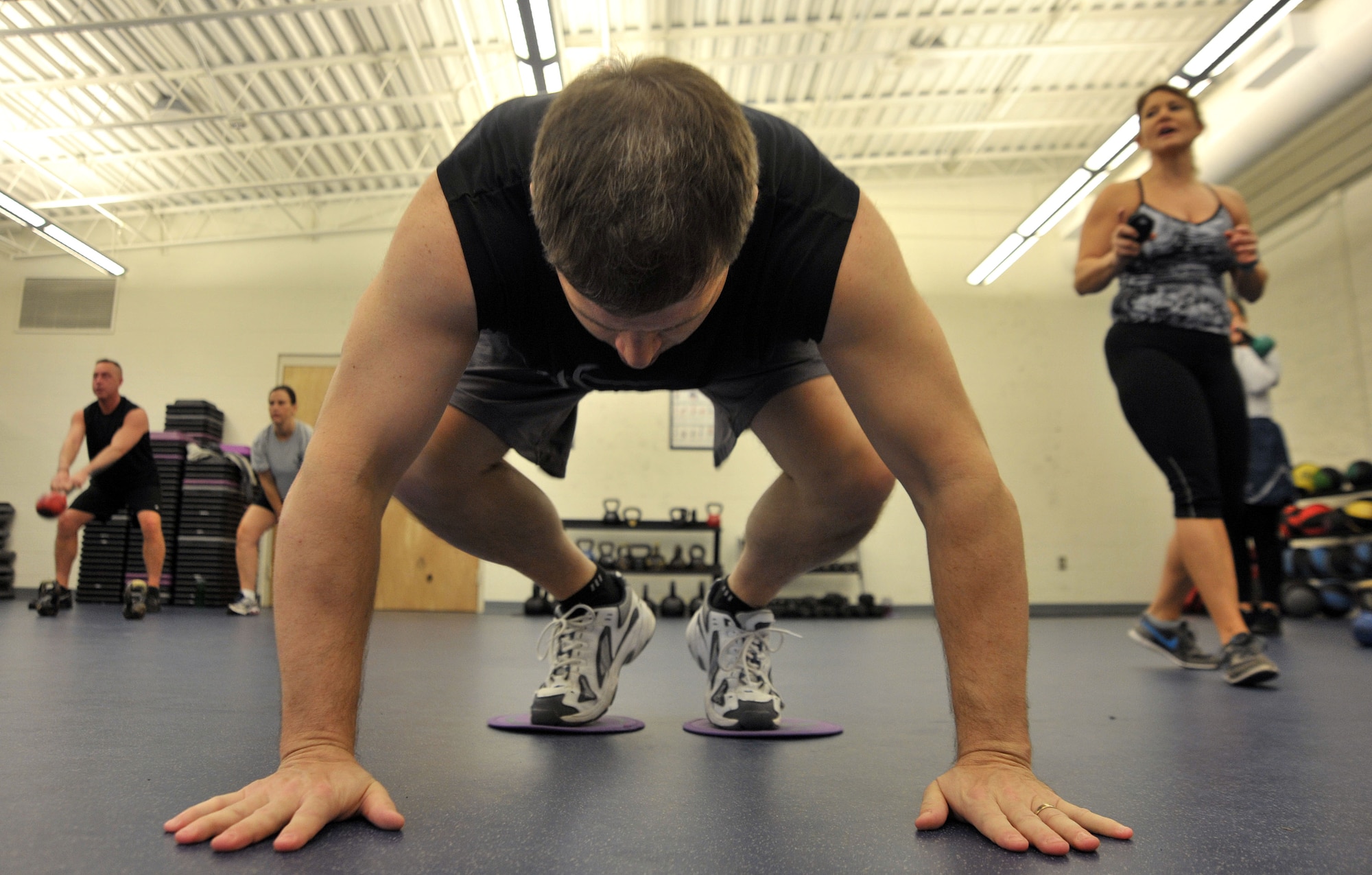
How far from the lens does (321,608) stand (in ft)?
2.97

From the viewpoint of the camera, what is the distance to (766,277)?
0.99m

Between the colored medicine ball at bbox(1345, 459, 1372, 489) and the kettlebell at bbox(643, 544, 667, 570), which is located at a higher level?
the colored medicine ball at bbox(1345, 459, 1372, 489)

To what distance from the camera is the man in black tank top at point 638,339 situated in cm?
77

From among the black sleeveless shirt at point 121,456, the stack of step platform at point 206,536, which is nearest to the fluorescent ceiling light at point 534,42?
the black sleeveless shirt at point 121,456

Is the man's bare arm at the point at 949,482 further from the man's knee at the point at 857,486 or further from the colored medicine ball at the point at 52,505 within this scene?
the colored medicine ball at the point at 52,505

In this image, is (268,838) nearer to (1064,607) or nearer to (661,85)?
(661,85)

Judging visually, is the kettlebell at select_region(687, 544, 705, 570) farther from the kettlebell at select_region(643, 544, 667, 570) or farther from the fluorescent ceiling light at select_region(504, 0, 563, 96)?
the fluorescent ceiling light at select_region(504, 0, 563, 96)

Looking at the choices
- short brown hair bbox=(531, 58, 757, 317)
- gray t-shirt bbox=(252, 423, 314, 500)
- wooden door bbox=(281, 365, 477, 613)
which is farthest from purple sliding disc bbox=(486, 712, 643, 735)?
wooden door bbox=(281, 365, 477, 613)

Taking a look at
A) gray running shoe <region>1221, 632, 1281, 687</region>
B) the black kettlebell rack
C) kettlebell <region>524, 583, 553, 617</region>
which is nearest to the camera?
gray running shoe <region>1221, 632, 1281, 687</region>

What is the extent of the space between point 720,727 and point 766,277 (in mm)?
795

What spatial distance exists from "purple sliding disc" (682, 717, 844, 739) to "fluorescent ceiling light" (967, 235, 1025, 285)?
6.07 m

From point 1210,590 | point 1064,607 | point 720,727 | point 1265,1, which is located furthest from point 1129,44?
point 720,727

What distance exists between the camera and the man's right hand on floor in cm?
75

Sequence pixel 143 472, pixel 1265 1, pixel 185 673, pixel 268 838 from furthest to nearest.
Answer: pixel 143 472 → pixel 1265 1 → pixel 185 673 → pixel 268 838
